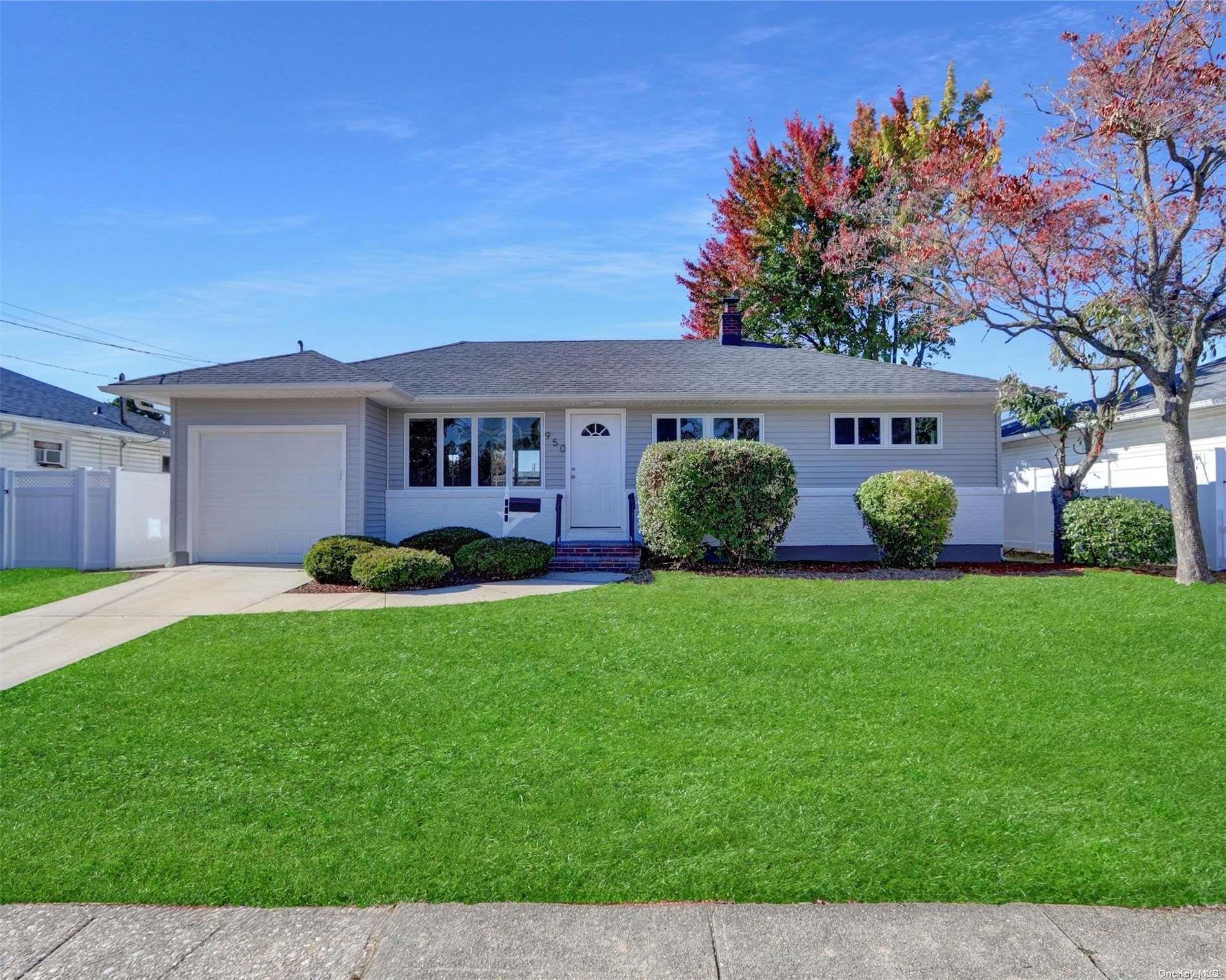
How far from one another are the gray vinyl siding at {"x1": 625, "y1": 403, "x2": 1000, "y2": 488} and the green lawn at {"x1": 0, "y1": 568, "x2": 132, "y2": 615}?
8.30 m

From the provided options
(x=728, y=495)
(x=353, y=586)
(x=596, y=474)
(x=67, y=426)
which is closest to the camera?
(x=353, y=586)

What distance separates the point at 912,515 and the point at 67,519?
1323 centimetres

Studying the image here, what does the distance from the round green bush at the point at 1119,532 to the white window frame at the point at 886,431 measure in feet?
8.40

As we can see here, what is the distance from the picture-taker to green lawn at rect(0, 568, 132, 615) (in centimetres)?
954

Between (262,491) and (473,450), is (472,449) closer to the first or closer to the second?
(473,450)

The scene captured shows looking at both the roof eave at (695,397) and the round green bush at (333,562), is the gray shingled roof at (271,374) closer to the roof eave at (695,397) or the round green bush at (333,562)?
the roof eave at (695,397)

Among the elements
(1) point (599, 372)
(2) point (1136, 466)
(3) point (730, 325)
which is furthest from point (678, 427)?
(2) point (1136, 466)

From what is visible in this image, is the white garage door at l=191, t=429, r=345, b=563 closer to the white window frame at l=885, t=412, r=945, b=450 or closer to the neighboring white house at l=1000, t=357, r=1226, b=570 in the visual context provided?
the white window frame at l=885, t=412, r=945, b=450

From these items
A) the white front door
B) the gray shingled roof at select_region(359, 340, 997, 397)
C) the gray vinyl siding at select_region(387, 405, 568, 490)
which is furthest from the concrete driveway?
the white front door

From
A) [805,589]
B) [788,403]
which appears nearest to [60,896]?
[805,589]

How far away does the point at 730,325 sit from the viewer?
17.8 metres

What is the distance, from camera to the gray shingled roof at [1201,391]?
13281mm

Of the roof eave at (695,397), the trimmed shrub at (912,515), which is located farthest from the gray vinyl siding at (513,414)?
the trimmed shrub at (912,515)

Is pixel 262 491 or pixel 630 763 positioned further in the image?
pixel 262 491
